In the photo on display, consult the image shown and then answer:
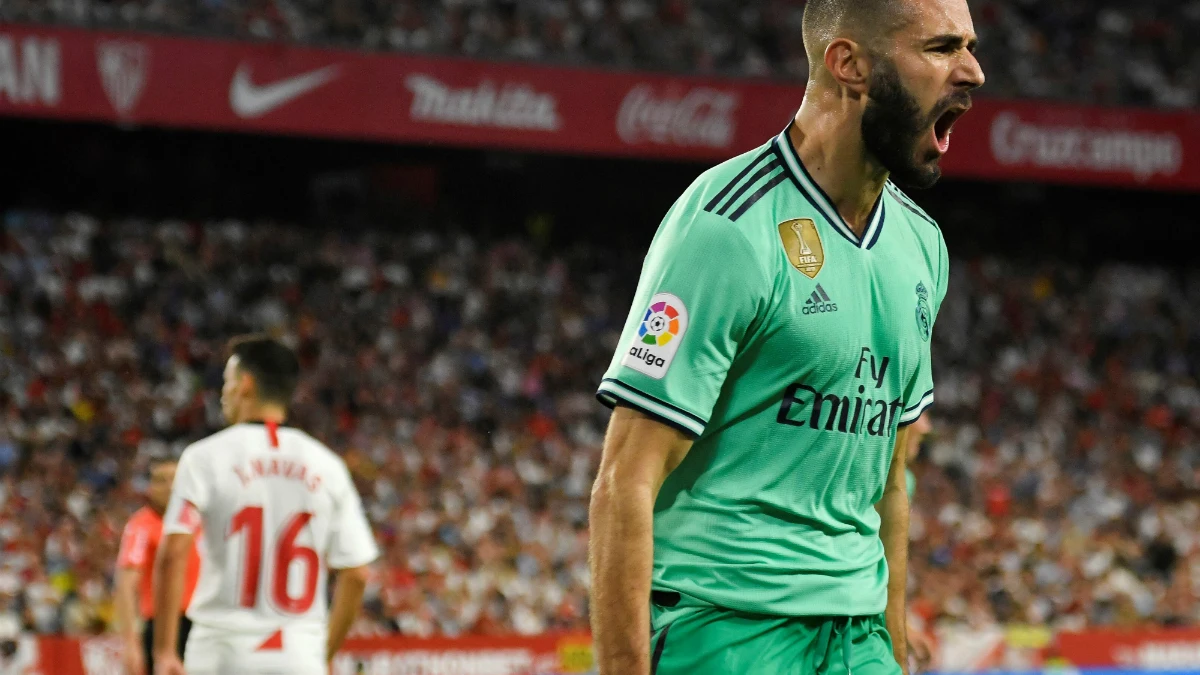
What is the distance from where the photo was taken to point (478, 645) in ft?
35.3

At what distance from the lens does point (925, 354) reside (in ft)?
8.52

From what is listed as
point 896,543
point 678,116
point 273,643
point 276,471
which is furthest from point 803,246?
point 678,116

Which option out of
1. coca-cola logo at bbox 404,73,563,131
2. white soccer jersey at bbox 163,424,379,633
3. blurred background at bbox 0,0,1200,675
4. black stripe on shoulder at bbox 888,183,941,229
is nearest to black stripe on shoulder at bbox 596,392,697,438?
black stripe on shoulder at bbox 888,183,941,229

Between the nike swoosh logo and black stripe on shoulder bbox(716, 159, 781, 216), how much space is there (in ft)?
49.4

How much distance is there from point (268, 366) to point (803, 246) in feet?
10.5

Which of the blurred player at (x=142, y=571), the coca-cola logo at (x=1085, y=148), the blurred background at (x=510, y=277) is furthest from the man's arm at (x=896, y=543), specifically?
the coca-cola logo at (x=1085, y=148)

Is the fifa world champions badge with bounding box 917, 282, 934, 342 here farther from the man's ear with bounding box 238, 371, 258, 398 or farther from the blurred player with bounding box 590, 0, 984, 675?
the man's ear with bounding box 238, 371, 258, 398

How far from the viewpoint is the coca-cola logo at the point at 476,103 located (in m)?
17.5

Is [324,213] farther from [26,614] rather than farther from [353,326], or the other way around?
[26,614]

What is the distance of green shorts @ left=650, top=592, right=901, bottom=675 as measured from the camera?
2.35 metres

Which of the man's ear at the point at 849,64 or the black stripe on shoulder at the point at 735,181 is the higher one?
the man's ear at the point at 849,64

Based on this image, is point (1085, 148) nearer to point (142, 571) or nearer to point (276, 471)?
point (142, 571)

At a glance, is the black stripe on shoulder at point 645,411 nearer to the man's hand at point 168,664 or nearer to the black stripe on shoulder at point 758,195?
the black stripe on shoulder at point 758,195

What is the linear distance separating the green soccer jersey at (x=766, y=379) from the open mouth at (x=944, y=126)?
7.5 inches
